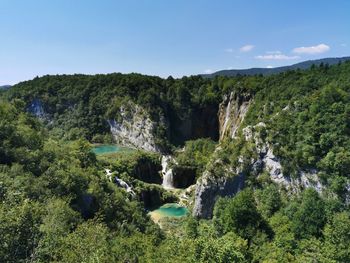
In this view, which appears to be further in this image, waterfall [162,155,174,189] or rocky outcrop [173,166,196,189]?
rocky outcrop [173,166,196,189]

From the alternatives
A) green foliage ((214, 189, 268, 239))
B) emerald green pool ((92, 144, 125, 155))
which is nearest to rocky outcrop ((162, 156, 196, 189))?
emerald green pool ((92, 144, 125, 155))

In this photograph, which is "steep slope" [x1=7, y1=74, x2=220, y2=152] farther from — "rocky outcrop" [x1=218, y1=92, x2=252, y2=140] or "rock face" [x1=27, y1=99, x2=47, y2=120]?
"rocky outcrop" [x1=218, y1=92, x2=252, y2=140]

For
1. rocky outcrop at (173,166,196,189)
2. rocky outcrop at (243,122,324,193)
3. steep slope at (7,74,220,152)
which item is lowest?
rocky outcrop at (173,166,196,189)

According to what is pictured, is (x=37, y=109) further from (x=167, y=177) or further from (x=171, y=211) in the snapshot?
(x=171, y=211)

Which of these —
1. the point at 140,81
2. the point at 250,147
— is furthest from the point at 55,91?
the point at 250,147

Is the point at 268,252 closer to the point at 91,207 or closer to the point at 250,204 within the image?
the point at 250,204

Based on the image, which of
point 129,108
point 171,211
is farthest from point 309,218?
point 129,108

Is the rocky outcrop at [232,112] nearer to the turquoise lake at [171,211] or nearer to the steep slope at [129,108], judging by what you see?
the steep slope at [129,108]
